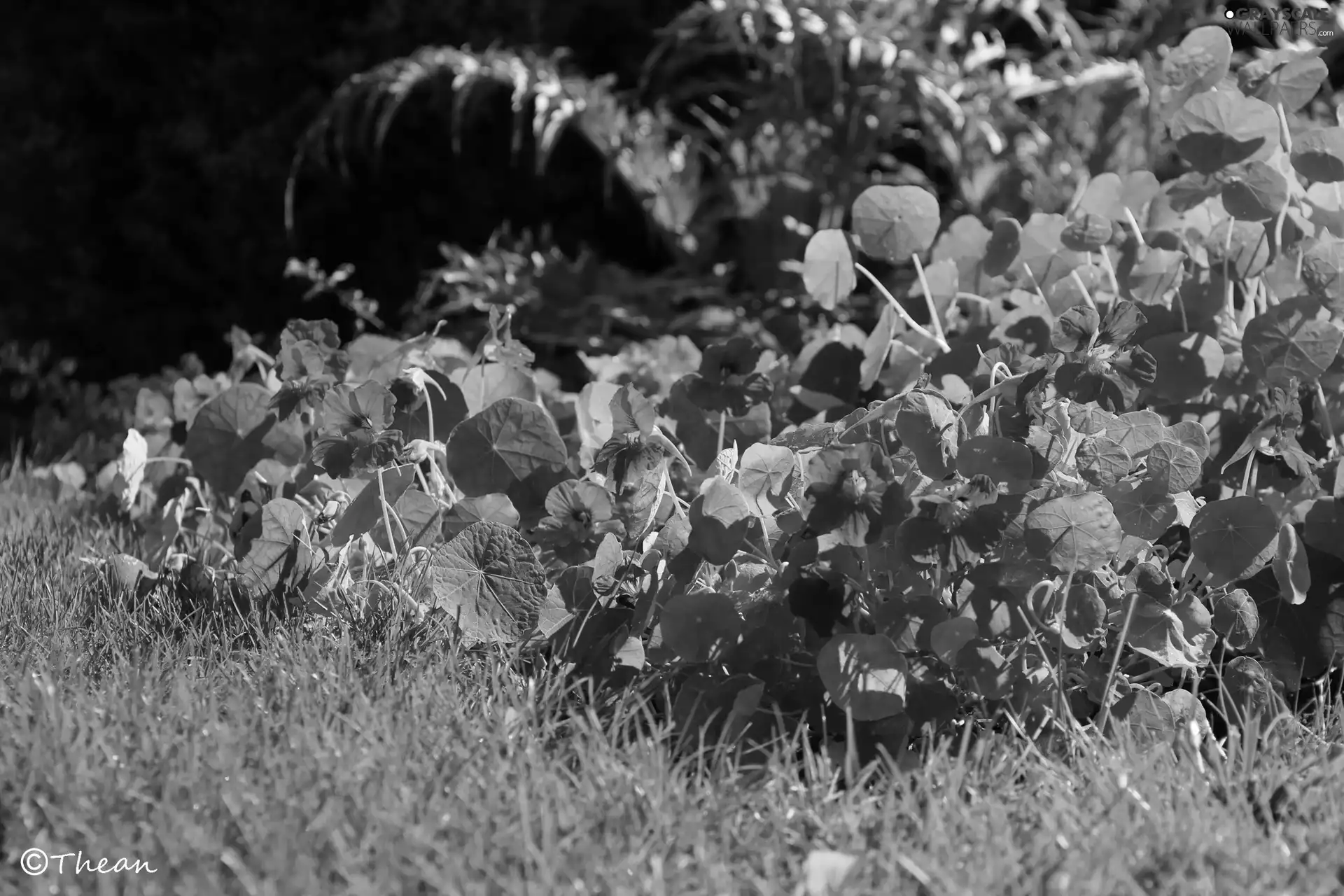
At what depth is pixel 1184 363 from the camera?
1689mm

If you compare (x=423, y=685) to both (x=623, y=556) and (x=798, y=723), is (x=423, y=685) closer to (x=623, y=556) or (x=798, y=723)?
(x=623, y=556)

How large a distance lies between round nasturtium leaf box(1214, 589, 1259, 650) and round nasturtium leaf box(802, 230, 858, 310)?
0.70m

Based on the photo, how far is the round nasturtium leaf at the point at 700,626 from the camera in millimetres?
1349

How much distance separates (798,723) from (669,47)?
11.2ft

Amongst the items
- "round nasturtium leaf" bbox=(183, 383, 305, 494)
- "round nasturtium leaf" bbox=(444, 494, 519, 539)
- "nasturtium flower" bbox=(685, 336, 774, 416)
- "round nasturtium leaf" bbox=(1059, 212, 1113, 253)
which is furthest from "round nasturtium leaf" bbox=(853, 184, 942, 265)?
"round nasturtium leaf" bbox=(183, 383, 305, 494)

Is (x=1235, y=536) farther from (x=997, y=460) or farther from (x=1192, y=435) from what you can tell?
(x=997, y=460)

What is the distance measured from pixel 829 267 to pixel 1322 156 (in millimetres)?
697

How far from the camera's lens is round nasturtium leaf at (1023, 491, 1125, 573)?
4.09 feet

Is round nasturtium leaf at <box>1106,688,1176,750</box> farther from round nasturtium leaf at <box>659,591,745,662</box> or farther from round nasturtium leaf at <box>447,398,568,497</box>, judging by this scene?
round nasturtium leaf at <box>447,398,568,497</box>

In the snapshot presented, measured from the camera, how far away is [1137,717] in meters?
1.35

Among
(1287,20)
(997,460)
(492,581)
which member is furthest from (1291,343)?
(492,581)

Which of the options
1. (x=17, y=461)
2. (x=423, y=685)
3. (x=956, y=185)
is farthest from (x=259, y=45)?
(x=423, y=685)

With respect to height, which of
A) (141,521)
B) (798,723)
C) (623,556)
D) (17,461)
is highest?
(623,556)

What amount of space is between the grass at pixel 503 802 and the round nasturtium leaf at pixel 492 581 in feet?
0.31
